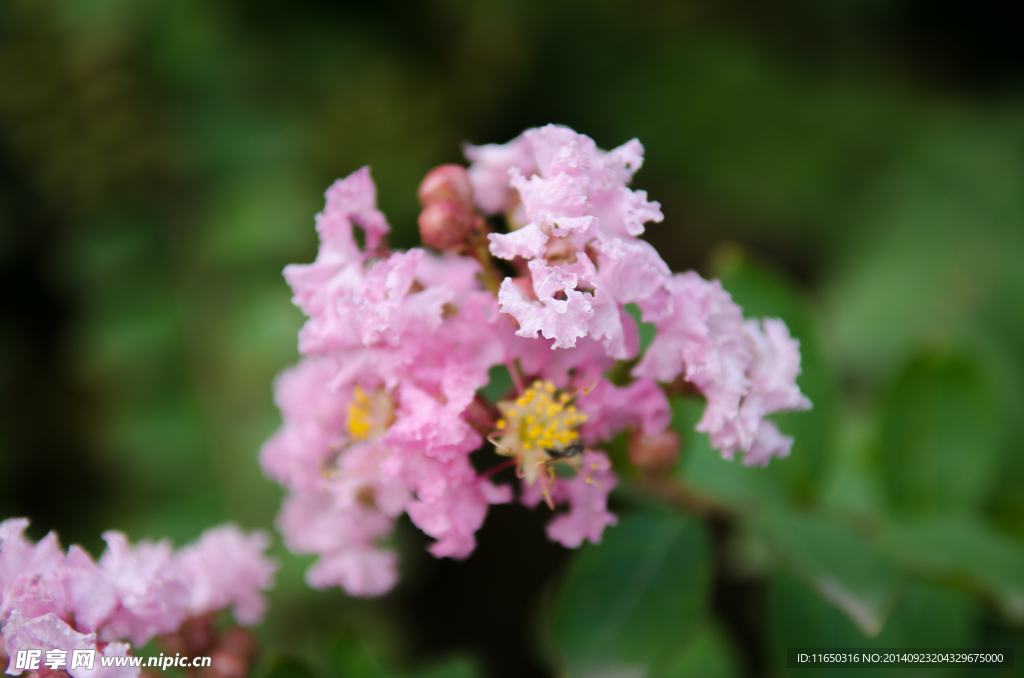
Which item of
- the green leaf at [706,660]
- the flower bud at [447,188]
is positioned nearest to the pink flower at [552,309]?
the flower bud at [447,188]

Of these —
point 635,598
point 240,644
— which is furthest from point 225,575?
point 635,598

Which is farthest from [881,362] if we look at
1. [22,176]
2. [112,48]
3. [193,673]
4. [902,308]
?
[22,176]

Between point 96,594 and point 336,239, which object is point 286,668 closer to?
point 96,594

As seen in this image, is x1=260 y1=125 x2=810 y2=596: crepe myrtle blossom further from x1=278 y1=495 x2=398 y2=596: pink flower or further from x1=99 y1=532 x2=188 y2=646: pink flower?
x1=99 y1=532 x2=188 y2=646: pink flower

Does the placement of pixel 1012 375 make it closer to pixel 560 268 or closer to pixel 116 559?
pixel 560 268

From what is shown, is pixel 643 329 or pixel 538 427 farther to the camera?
pixel 643 329

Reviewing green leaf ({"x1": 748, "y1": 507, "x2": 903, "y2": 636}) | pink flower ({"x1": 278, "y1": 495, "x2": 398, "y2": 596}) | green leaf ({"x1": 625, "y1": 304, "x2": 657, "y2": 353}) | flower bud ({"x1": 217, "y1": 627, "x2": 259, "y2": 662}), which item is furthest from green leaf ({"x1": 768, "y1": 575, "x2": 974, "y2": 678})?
flower bud ({"x1": 217, "y1": 627, "x2": 259, "y2": 662})

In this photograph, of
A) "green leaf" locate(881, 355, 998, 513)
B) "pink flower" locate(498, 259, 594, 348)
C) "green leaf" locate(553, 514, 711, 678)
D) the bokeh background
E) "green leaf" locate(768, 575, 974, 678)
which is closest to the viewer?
"pink flower" locate(498, 259, 594, 348)
